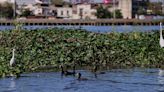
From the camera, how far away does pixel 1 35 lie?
32156 mm

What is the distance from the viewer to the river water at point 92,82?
21.2m

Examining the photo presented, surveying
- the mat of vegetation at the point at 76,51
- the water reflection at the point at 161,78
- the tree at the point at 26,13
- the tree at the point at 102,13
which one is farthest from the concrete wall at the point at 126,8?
the water reflection at the point at 161,78

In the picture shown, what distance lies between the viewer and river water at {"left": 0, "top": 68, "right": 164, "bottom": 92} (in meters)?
21.2

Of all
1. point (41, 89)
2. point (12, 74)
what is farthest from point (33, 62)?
point (41, 89)

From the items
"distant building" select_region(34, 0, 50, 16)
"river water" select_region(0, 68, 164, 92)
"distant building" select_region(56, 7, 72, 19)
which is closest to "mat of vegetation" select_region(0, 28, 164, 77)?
"river water" select_region(0, 68, 164, 92)

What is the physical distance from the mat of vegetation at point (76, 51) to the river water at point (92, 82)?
965 mm

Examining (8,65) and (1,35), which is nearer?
(8,65)

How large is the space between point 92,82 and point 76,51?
16.5 feet

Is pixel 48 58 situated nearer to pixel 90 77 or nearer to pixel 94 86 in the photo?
pixel 90 77

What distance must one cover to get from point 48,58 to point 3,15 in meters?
136

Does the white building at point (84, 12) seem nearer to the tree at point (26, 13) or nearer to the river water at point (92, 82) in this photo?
the tree at point (26, 13)

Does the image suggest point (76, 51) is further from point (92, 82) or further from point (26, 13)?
point (26, 13)

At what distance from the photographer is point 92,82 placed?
74.6ft

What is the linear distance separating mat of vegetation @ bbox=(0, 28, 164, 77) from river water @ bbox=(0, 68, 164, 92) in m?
0.96
